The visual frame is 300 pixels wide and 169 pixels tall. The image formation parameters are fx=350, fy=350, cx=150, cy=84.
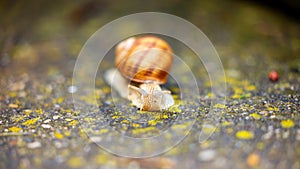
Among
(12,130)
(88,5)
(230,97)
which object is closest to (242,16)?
(230,97)

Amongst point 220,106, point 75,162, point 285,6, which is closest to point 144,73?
point 220,106

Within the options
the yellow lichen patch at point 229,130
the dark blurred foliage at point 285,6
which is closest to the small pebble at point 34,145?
the yellow lichen patch at point 229,130

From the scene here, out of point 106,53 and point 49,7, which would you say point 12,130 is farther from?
point 49,7

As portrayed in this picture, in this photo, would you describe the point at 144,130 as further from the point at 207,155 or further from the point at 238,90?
the point at 238,90

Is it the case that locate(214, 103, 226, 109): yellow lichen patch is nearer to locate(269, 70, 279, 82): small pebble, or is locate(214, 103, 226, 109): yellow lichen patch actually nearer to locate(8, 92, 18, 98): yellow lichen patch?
locate(269, 70, 279, 82): small pebble

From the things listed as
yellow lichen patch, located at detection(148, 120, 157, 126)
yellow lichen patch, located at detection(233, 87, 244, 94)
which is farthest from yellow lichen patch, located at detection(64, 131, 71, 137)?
yellow lichen patch, located at detection(233, 87, 244, 94)

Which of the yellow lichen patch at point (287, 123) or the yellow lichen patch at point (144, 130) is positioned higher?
the yellow lichen patch at point (287, 123)

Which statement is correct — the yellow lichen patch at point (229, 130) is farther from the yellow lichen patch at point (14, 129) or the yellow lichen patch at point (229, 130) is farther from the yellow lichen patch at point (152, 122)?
the yellow lichen patch at point (14, 129)

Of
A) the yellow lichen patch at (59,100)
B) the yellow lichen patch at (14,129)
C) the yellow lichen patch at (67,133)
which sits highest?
the yellow lichen patch at (59,100)
